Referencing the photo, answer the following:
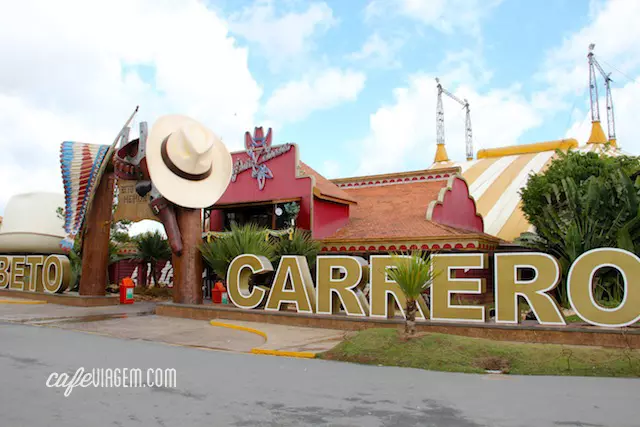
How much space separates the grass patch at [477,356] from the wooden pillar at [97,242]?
14066mm

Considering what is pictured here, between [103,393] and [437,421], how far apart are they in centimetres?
411

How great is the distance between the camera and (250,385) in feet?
24.5

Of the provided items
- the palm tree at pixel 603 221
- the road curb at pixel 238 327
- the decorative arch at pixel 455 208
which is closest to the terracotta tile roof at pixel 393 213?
the decorative arch at pixel 455 208

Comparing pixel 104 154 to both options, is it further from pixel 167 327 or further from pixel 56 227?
pixel 56 227

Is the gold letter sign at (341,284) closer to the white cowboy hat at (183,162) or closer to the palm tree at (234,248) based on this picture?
the palm tree at (234,248)

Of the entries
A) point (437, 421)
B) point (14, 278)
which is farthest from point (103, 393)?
point (14, 278)

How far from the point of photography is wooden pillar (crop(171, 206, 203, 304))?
1831 cm

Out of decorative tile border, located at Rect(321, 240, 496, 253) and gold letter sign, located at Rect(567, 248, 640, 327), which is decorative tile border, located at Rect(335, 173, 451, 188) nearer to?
decorative tile border, located at Rect(321, 240, 496, 253)

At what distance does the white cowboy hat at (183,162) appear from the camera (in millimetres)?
17734

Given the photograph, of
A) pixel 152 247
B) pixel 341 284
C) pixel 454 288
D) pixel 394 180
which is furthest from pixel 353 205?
pixel 454 288

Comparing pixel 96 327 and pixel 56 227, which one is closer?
pixel 96 327

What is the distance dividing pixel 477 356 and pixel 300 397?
12.9ft

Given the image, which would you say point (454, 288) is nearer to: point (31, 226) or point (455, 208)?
point (455, 208)

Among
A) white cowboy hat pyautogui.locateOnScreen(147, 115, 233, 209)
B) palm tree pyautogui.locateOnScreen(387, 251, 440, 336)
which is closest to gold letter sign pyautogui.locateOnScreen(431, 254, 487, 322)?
palm tree pyautogui.locateOnScreen(387, 251, 440, 336)
